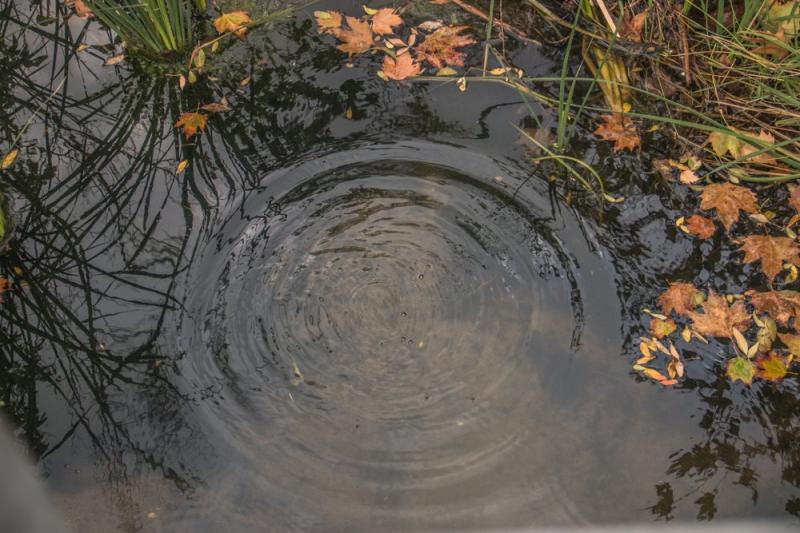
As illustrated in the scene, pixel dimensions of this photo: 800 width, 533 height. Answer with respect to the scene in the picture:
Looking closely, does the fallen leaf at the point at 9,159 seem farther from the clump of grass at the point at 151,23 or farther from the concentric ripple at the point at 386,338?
the concentric ripple at the point at 386,338

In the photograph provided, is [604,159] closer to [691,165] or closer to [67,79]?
[691,165]

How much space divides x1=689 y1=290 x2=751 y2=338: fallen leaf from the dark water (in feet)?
0.31

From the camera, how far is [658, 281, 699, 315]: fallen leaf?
2.57 m

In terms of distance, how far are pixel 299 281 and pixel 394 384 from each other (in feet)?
1.97

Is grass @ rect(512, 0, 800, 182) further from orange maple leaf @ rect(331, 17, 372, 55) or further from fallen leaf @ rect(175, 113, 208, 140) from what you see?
fallen leaf @ rect(175, 113, 208, 140)

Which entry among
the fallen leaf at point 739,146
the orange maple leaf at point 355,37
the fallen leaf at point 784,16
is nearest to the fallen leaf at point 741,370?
the fallen leaf at point 739,146

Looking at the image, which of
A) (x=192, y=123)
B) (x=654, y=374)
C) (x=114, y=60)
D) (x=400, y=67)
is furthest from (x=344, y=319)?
(x=114, y=60)

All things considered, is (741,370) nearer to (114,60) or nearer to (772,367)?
(772,367)

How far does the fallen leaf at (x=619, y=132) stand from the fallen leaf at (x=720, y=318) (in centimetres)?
87

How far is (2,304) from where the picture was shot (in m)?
2.59

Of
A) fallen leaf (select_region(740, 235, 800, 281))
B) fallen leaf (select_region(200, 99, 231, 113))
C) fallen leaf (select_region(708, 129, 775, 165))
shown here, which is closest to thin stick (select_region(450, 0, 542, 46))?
fallen leaf (select_region(708, 129, 775, 165))

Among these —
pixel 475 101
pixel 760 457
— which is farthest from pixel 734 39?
pixel 760 457

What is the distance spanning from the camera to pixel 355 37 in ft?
11.2

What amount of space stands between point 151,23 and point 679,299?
278 centimetres
